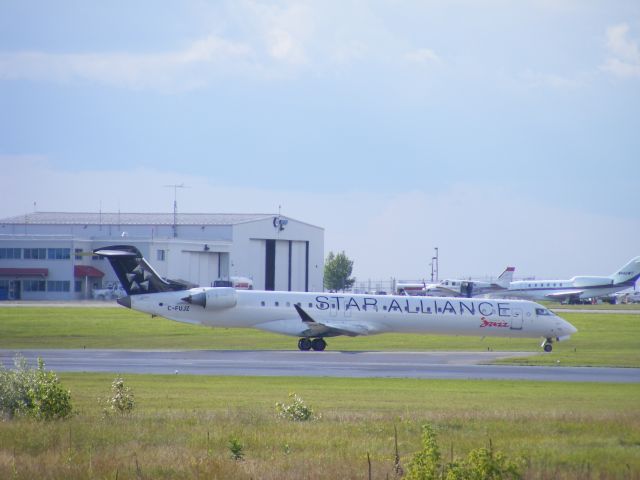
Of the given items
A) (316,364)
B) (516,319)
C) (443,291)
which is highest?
(443,291)

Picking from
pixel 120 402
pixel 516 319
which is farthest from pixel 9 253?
pixel 120 402

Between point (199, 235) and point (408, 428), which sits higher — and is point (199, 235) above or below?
above

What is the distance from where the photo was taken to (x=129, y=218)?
375 ft

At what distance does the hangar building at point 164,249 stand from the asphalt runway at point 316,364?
51035 millimetres

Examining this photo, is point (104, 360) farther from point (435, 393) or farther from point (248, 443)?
point (248, 443)

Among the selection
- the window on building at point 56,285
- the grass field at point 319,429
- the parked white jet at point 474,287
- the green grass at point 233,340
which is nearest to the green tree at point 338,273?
the parked white jet at point 474,287

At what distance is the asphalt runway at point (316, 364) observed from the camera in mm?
33219

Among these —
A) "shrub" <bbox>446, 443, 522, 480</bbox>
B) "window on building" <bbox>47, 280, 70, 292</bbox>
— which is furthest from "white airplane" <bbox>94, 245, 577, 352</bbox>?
"window on building" <bbox>47, 280, 70, 292</bbox>

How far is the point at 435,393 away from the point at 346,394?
2640 mm

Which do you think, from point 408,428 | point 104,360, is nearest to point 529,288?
point 104,360

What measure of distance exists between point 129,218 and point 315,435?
3916 inches

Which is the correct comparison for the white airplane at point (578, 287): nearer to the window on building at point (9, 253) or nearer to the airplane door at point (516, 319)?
the window on building at point (9, 253)

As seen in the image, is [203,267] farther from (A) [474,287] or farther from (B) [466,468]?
(B) [466,468]

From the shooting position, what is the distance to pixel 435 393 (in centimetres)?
2705
